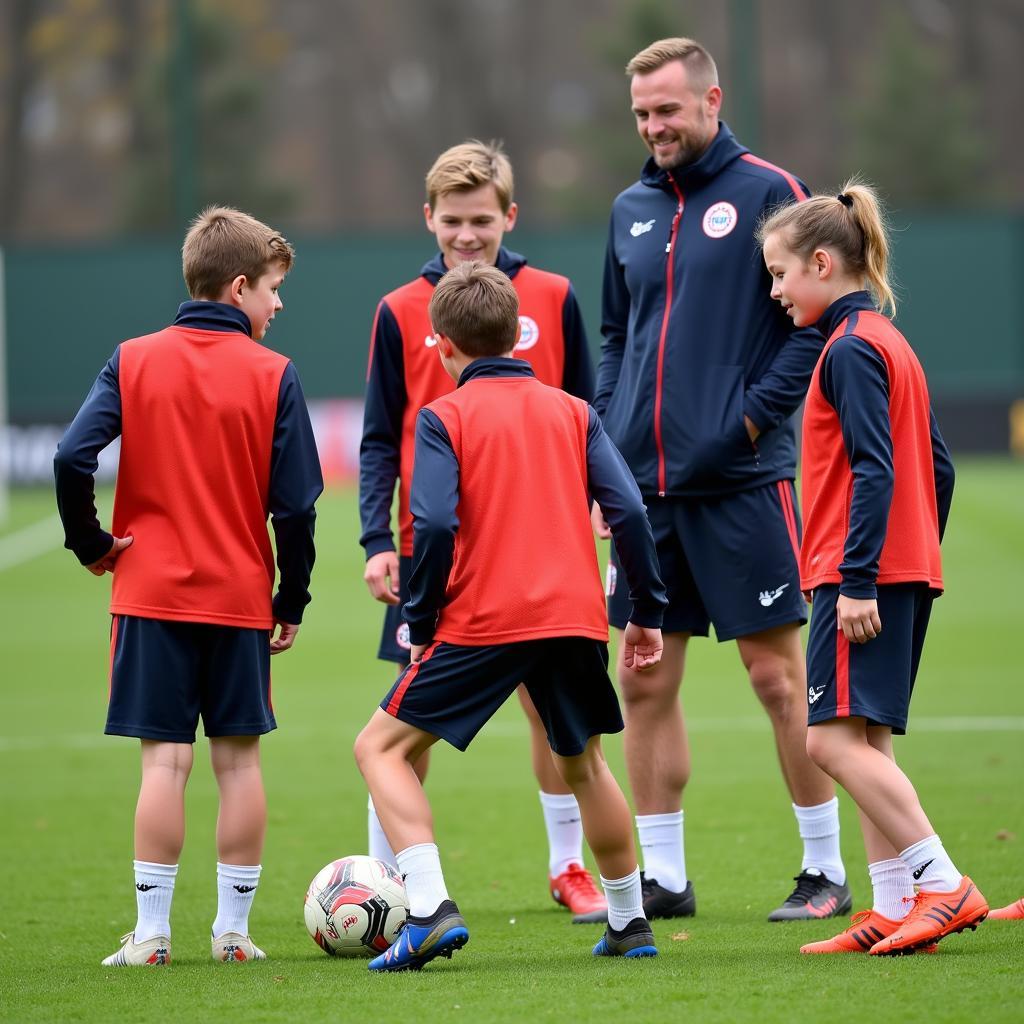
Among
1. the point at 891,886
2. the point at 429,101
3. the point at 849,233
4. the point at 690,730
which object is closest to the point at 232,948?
the point at 891,886

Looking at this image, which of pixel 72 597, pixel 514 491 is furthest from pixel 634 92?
pixel 72 597

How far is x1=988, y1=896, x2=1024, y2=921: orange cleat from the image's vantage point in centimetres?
473

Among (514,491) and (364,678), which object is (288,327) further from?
(514,491)

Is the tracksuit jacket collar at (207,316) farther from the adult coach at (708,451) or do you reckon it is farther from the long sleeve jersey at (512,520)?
the adult coach at (708,451)

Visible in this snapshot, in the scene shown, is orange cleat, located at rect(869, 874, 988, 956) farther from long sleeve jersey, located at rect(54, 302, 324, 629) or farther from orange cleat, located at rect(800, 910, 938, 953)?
long sleeve jersey, located at rect(54, 302, 324, 629)

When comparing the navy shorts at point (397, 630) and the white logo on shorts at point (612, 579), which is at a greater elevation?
the white logo on shorts at point (612, 579)

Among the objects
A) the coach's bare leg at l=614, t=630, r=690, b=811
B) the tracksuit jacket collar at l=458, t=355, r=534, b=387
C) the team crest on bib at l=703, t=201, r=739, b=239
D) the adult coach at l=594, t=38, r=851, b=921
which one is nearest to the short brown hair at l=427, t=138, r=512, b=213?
the adult coach at l=594, t=38, r=851, b=921

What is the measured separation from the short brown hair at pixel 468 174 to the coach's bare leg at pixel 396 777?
183cm

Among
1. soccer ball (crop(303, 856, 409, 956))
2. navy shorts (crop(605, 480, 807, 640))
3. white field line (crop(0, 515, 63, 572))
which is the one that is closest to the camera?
soccer ball (crop(303, 856, 409, 956))

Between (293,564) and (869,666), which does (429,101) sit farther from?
(869,666)

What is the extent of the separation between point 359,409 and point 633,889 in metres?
20.7

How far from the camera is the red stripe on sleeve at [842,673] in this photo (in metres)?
4.28

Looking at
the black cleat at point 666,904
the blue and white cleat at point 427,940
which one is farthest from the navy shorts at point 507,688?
the black cleat at point 666,904

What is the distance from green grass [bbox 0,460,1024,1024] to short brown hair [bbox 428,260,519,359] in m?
1.60
